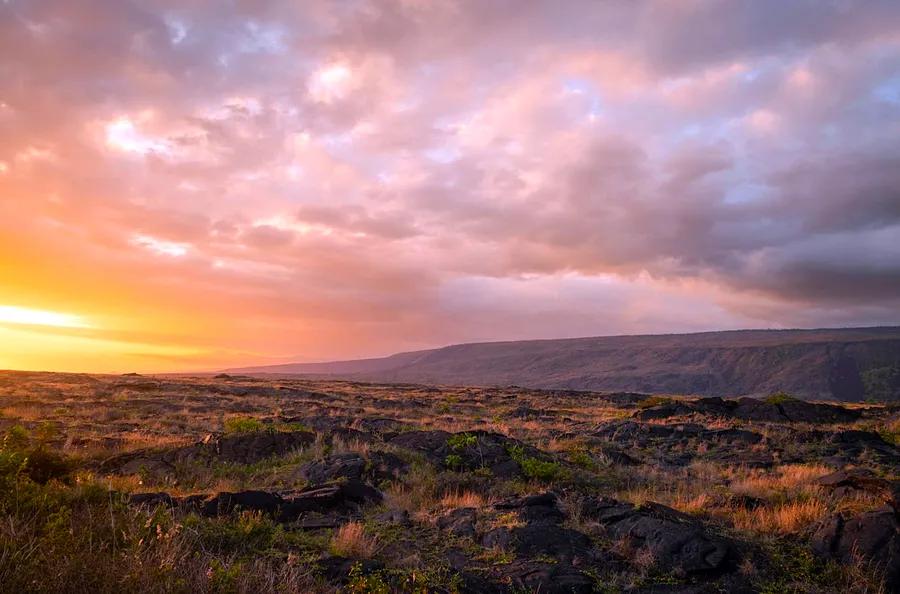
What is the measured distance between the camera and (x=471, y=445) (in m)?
15.8

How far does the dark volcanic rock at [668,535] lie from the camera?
24.4 ft

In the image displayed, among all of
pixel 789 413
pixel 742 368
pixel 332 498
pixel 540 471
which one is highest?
pixel 332 498

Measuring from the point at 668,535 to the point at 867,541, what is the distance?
269cm

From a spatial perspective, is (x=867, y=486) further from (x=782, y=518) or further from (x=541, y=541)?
(x=541, y=541)

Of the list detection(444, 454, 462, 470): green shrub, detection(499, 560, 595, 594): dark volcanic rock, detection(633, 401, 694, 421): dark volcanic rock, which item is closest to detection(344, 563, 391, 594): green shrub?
detection(499, 560, 595, 594): dark volcanic rock

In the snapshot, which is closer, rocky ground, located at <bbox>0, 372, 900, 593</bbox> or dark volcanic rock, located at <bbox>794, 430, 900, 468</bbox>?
rocky ground, located at <bbox>0, 372, 900, 593</bbox>

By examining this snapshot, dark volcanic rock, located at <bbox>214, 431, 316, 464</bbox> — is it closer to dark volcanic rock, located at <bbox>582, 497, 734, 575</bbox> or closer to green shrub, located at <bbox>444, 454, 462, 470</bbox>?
green shrub, located at <bbox>444, 454, 462, 470</bbox>

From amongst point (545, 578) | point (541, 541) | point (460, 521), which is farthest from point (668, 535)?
point (460, 521)

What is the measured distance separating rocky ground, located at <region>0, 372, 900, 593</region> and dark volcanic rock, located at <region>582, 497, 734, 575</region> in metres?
0.03

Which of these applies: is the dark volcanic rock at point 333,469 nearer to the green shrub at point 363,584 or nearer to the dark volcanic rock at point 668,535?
the dark volcanic rock at point 668,535

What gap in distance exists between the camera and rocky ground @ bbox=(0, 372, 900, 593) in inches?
224

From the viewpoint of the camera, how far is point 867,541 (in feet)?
25.4

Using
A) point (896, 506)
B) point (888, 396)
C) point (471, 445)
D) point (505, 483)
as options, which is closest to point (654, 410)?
point (471, 445)

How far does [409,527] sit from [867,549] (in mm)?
6657
